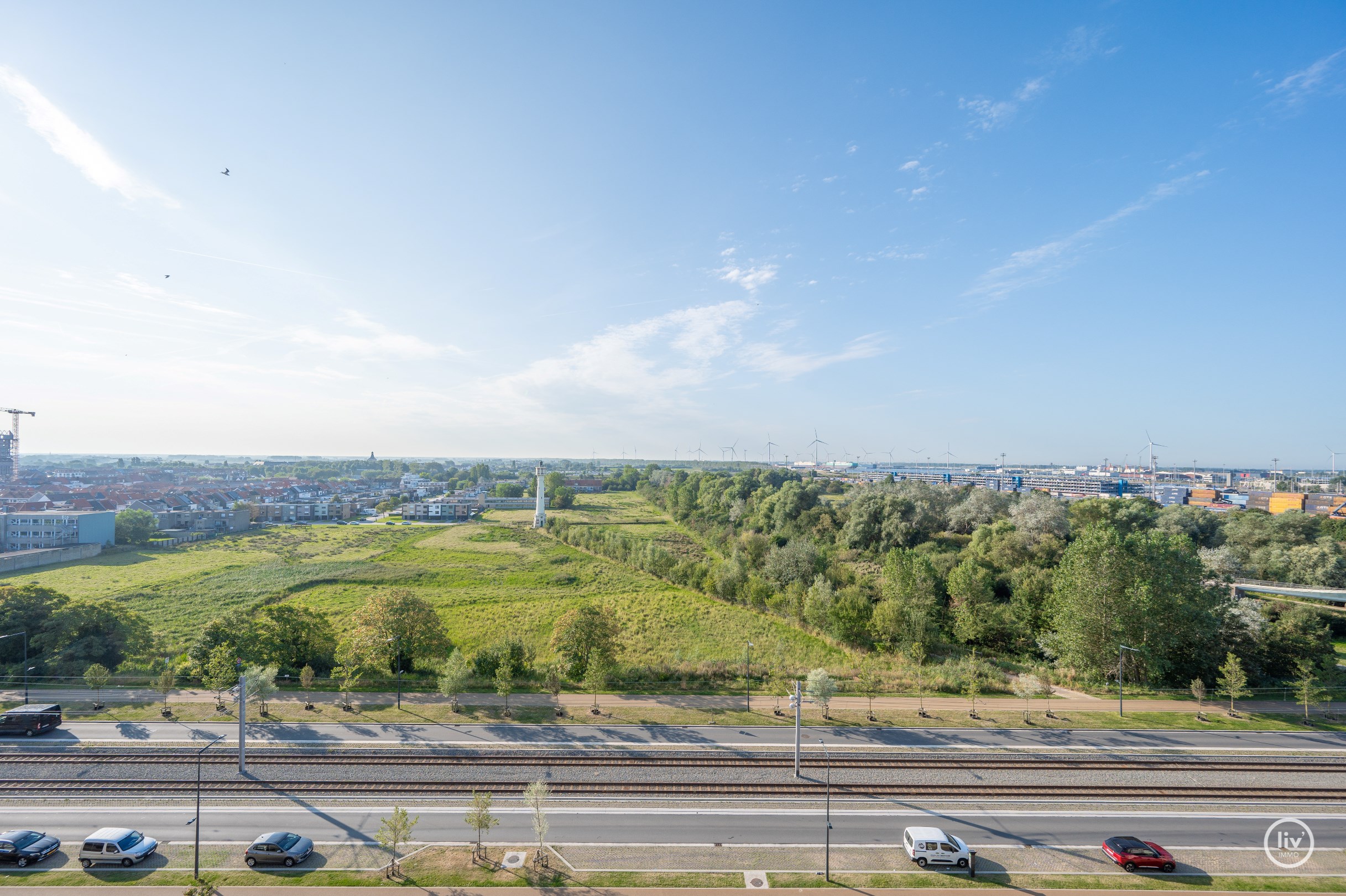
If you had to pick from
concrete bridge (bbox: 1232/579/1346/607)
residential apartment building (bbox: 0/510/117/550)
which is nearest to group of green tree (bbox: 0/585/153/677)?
residential apartment building (bbox: 0/510/117/550)

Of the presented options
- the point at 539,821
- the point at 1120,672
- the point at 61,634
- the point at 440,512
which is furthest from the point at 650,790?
the point at 440,512

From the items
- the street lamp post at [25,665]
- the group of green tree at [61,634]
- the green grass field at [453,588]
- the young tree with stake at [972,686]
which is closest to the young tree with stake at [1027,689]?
the young tree with stake at [972,686]

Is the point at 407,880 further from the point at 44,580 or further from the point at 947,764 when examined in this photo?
the point at 44,580

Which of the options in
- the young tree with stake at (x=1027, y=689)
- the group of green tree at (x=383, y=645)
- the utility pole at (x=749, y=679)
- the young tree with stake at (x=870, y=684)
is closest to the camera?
the young tree with stake at (x=1027, y=689)

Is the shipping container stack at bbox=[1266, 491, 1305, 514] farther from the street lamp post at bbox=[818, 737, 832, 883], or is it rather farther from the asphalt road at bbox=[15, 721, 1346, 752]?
the street lamp post at bbox=[818, 737, 832, 883]

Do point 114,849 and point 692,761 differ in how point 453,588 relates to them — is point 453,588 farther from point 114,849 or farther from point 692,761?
point 692,761

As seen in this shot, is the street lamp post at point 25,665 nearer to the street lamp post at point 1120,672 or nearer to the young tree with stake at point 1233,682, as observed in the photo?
the street lamp post at point 1120,672
